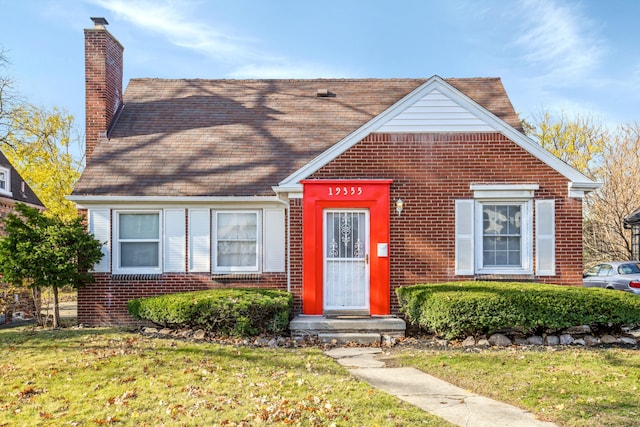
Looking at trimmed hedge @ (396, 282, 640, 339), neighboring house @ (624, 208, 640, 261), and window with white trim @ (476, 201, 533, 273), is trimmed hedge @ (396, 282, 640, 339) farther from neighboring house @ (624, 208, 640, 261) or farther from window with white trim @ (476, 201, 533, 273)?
neighboring house @ (624, 208, 640, 261)

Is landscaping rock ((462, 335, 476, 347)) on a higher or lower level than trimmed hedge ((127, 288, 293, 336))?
lower

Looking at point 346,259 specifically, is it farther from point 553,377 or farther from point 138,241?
point 553,377

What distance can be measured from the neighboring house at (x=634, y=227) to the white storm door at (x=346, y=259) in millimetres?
14014

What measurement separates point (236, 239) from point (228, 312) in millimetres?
2922

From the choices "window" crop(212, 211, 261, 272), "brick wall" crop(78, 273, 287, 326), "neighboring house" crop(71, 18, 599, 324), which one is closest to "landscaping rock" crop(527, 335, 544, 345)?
"neighboring house" crop(71, 18, 599, 324)

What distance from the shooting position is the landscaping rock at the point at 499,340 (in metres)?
9.97

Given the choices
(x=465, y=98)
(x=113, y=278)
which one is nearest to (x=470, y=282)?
(x=465, y=98)

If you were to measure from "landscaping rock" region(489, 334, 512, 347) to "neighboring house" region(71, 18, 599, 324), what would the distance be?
1882mm

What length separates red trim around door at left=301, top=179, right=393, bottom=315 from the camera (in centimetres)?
1153

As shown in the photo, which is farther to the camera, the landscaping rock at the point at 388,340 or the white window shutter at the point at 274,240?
the white window shutter at the point at 274,240

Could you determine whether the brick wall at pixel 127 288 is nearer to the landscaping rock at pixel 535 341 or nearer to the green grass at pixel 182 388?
the green grass at pixel 182 388

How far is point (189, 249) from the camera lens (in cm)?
1262

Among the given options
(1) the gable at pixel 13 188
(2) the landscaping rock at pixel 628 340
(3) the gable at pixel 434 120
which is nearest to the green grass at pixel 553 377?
(2) the landscaping rock at pixel 628 340

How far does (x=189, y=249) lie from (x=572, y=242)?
846cm
